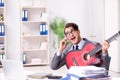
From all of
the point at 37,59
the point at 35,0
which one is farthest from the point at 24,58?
the point at 35,0

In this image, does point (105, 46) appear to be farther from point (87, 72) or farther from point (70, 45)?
point (87, 72)

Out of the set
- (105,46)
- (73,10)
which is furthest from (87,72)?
(73,10)

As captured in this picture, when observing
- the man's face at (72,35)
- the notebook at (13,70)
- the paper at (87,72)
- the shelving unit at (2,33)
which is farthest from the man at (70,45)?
the shelving unit at (2,33)

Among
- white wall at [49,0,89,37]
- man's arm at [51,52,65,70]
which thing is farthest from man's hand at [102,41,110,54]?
white wall at [49,0,89,37]

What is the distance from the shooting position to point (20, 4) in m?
7.87

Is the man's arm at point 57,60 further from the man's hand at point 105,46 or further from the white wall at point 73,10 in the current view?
the white wall at point 73,10

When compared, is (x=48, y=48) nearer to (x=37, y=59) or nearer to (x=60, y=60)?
(x=37, y=59)

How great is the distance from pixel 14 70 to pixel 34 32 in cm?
579

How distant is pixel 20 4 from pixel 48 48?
152 cm

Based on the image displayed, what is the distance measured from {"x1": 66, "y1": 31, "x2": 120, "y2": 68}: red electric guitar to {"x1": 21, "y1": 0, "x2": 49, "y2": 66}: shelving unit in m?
5.26

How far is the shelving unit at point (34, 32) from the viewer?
789 centimetres

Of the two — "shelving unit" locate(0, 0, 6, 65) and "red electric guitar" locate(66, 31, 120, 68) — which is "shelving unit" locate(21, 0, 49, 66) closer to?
"shelving unit" locate(0, 0, 6, 65)

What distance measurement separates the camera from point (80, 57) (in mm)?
2586

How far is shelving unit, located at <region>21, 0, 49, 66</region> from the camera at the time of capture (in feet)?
25.9
